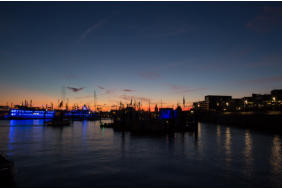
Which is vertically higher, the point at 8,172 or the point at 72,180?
the point at 8,172

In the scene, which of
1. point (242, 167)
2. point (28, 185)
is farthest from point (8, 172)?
point (242, 167)

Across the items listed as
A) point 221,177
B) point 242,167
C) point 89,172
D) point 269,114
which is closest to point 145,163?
point 89,172

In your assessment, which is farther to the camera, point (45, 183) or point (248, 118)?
point (248, 118)

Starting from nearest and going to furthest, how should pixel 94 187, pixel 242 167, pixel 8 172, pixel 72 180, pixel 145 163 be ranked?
pixel 8 172 → pixel 94 187 → pixel 72 180 → pixel 242 167 → pixel 145 163

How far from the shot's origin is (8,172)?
16.5 m

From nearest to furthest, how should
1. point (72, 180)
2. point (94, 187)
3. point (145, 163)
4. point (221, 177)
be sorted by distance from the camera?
point (94, 187) < point (72, 180) < point (221, 177) < point (145, 163)

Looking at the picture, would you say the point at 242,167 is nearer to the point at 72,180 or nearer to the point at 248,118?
the point at 72,180

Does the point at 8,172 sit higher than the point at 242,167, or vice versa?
the point at 8,172

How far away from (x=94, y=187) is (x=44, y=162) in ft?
42.6

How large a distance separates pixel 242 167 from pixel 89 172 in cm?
1940

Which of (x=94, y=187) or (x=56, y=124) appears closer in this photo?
(x=94, y=187)

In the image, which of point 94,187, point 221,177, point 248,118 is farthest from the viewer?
point 248,118

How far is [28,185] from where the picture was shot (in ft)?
59.5

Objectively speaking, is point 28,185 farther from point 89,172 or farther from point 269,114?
point 269,114
